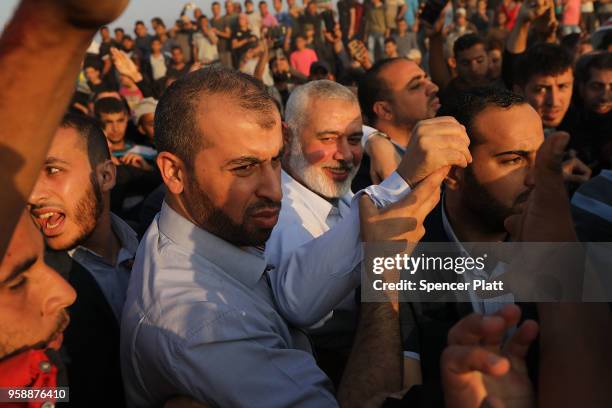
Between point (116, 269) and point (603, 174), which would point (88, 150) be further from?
point (603, 174)

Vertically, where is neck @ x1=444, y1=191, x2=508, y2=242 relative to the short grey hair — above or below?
below

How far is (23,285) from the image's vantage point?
1.62 meters

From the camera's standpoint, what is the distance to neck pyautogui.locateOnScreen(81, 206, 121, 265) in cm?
286

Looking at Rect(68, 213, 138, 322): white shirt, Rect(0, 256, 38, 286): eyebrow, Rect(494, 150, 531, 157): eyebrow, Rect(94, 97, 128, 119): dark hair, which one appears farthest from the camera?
Rect(94, 97, 128, 119): dark hair

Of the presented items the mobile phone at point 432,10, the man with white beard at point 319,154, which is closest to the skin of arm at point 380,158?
the man with white beard at point 319,154

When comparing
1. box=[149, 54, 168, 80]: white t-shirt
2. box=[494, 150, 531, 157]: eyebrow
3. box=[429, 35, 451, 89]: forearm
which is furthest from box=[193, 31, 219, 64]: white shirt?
box=[494, 150, 531, 157]: eyebrow

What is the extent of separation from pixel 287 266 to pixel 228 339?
2.01 ft

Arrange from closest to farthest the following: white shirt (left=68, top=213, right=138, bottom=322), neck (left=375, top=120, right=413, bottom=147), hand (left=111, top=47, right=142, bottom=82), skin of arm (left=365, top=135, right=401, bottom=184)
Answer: white shirt (left=68, top=213, right=138, bottom=322), skin of arm (left=365, top=135, right=401, bottom=184), neck (left=375, top=120, right=413, bottom=147), hand (left=111, top=47, right=142, bottom=82)

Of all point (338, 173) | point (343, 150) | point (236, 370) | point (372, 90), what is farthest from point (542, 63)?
point (236, 370)

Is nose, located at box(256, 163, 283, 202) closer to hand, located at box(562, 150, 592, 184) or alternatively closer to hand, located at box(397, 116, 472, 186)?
hand, located at box(397, 116, 472, 186)

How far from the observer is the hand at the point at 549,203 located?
→ 135 centimetres

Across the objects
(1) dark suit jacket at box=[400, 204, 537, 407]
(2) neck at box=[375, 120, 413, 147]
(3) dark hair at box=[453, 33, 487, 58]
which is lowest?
(1) dark suit jacket at box=[400, 204, 537, 407]

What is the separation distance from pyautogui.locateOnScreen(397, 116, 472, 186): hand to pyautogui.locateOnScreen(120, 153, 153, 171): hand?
395cm

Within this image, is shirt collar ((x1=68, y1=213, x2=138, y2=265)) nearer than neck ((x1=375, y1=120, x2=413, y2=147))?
Yes
